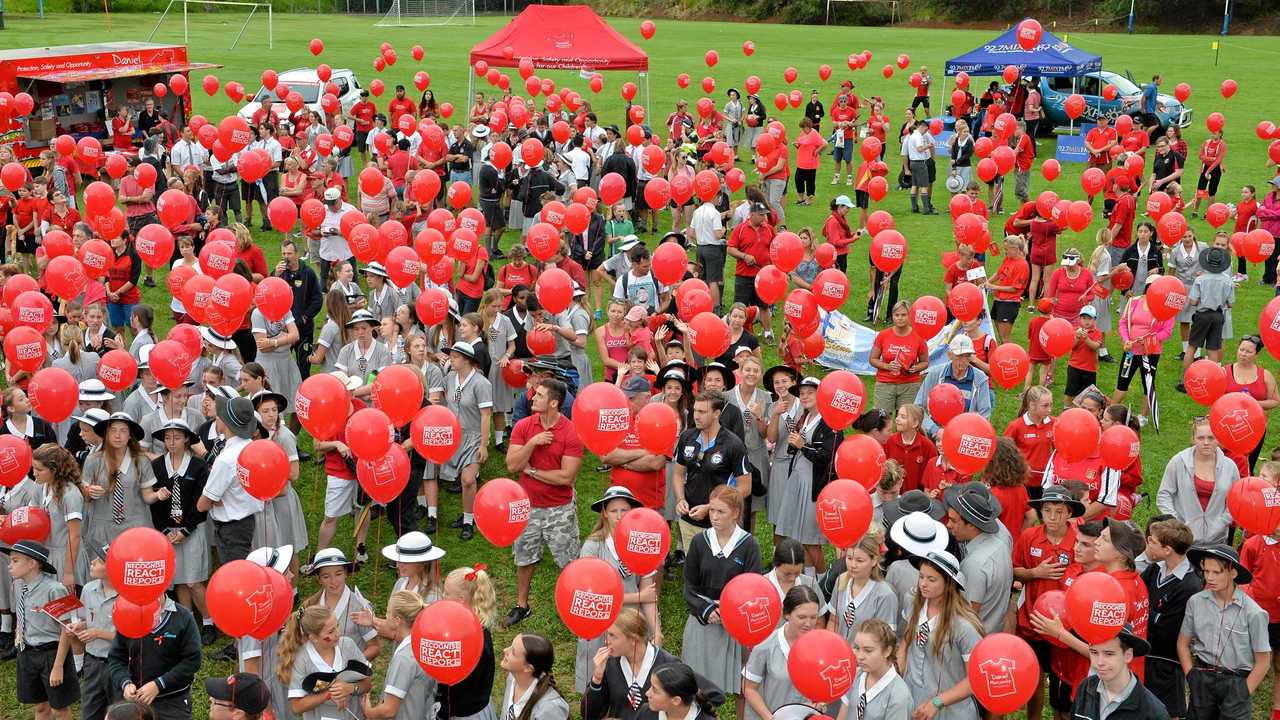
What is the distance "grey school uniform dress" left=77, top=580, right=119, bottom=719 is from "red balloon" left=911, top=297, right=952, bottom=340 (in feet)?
22.0

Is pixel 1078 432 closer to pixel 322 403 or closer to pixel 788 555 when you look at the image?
pixel 788 555

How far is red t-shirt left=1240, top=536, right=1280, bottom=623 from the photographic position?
710 cm

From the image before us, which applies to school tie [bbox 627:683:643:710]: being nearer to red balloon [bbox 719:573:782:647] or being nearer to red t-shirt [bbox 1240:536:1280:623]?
red balloon [bbox 719:573:782:647]

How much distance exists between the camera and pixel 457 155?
62.6ft

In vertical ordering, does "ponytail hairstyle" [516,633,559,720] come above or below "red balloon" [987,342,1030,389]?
below

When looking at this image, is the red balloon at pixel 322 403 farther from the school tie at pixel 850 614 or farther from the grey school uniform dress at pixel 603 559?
the school tie at pixel 850 614

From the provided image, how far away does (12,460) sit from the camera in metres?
7.58

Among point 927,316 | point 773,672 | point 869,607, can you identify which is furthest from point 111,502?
point 927,316

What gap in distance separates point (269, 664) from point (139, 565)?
1.17 m

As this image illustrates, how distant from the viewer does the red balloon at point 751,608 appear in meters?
A: 5.97

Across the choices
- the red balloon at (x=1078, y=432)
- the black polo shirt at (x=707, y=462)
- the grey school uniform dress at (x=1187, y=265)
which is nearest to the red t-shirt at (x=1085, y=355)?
the grey school uniform dress at (x=1187, y=265)

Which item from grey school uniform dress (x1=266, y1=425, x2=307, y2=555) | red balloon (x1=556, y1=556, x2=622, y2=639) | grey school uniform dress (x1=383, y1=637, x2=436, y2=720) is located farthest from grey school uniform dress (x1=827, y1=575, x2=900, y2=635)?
grey school uniform dress (x1=266, y1=425, x2=307, y2=555)

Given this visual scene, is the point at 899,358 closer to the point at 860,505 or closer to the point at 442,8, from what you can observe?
the point at 860,505

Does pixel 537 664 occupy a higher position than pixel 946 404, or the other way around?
pixel 946 404
